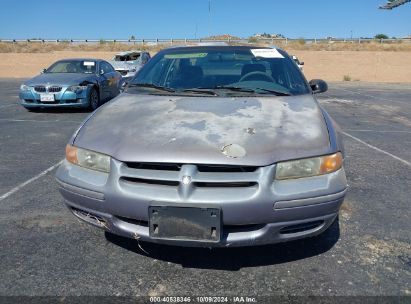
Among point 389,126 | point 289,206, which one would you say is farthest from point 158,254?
point 389,126

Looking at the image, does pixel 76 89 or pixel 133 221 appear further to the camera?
pixel 76 89

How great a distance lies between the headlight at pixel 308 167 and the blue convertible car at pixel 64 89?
23.4ft

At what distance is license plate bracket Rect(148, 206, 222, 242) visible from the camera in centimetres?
229

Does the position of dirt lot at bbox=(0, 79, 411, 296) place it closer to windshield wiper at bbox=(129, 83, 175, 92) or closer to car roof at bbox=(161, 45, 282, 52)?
windshield wiper at bbox=(129, 83, 175, 92)

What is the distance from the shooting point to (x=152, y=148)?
2.49 meters

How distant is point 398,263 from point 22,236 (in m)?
2.82

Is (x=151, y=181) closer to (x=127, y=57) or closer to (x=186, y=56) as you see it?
(x=186, y=56)

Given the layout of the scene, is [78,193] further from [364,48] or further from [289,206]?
[364,48]

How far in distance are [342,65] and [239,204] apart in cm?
3238

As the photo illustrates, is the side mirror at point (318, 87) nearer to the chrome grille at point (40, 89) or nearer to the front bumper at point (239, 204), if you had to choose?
the front bumper at point (239, 204)

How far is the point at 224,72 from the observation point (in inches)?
158

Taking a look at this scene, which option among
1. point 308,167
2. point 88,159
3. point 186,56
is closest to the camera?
point 308,167

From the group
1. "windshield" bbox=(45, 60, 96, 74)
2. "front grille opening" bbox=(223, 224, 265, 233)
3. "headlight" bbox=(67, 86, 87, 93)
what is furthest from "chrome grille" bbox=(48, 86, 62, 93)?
"front grille opening" bbox=(223, 224, 265, 233)

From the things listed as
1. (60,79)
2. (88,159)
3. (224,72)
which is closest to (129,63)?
(60,79)
